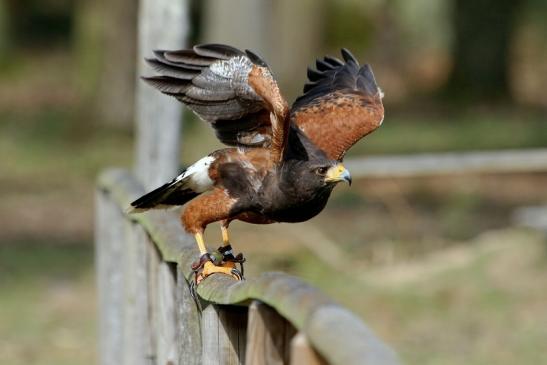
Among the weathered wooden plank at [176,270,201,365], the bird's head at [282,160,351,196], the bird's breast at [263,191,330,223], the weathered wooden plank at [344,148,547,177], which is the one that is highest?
the weathered wooden plank at [344,148,547,177]

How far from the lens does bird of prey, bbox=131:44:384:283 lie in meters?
5.85

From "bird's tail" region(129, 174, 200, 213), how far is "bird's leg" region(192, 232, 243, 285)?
0.39 metres

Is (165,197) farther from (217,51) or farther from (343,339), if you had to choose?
(343,339)

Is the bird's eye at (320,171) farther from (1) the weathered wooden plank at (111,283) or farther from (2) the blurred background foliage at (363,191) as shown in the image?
(2) the blurred background foliage at (363,191)

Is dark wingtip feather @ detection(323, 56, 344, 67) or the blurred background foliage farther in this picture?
the blurred background foliage

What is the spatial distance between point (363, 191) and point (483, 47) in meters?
9.52

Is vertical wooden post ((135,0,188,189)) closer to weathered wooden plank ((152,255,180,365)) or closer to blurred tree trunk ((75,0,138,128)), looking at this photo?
weathered wooden plank ((152,255,180,365))

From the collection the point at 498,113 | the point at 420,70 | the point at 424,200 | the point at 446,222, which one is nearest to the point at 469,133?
the point at 498,113

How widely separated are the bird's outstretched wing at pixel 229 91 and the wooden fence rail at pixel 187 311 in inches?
22.3

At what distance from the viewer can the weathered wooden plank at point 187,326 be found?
4293 millimetres

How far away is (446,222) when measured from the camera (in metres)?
14.6

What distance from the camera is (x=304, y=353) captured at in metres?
2.78

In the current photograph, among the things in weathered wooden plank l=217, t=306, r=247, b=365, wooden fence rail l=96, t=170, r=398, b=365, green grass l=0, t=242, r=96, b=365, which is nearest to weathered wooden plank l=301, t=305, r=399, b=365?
wooden fence rail l=96, t=170, r=398, b=365

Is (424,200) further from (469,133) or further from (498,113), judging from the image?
(498,113)
